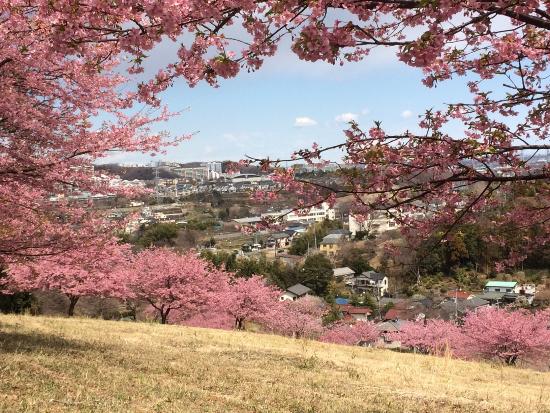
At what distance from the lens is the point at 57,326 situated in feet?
45.6

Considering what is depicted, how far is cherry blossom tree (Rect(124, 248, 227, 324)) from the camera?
2588 centimetres

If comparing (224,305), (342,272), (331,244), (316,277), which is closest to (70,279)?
(224,305)

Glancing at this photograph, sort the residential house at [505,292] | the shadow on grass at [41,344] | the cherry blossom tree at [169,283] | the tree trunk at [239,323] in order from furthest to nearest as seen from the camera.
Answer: the residential house at [505,292] < the tree trunk at [239,323] < the cherry blossom tree at [169,283] < the shadow on grass at [41,344]

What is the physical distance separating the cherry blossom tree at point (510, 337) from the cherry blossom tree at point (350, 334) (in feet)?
35.1

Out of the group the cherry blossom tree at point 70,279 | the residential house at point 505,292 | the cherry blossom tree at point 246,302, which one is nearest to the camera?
the cherry blossom tree at point 70,279

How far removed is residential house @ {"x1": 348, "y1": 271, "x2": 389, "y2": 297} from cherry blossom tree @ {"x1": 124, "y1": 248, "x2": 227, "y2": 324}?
39.9 meters

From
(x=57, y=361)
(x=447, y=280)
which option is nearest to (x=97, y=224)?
(x=57, y=361)

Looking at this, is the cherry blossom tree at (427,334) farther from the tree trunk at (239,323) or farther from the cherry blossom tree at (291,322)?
the tree trunk at (239,323)

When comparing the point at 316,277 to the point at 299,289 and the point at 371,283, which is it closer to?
the point at 299,289

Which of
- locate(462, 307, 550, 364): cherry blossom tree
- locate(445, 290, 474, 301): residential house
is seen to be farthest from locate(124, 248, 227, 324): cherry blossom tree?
locate(445, 290, 474, 301): residential house

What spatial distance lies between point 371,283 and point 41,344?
59.8 metres

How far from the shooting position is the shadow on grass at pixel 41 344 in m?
8.45

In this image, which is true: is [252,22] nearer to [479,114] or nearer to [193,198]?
[479,114]

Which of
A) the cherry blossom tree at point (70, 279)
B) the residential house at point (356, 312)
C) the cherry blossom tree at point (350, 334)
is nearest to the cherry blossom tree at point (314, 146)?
the cherry blossom tree at point (70, 279)
